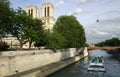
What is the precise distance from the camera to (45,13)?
115m

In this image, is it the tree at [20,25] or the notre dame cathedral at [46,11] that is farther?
the notre dame cathedral at [46,11]

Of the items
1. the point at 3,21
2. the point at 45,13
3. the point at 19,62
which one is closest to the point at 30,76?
the point at 19,62

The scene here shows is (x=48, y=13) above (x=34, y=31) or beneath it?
above

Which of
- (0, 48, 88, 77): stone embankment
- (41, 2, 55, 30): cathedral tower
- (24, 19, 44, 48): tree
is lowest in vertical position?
(0, 48, 88, 77): stone embankment

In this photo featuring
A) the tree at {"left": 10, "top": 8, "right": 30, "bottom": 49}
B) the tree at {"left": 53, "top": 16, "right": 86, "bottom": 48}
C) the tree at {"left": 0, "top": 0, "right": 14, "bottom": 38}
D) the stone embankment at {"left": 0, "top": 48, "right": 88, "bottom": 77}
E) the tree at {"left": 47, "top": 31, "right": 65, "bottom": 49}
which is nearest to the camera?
the stone embankment at {"left": 0, "top": 48, "right": 88, "bottom": 77}

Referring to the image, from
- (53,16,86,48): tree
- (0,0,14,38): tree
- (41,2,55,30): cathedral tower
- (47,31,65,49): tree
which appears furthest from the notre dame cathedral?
(0,0,14,38): tree

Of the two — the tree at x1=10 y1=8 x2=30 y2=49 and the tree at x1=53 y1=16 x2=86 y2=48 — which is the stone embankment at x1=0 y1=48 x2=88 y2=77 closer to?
the tree at x1=10 y1=8 x2=30 y2=49

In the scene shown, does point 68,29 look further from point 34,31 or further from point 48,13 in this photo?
point 48,13

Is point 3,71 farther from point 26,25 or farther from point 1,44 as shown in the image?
point 26,25

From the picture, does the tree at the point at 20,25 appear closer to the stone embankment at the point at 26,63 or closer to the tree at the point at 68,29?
the stone embankment at the point at 26,63

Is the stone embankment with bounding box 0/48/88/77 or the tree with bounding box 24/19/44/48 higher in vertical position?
the tree with bounding box 24/19/44/48

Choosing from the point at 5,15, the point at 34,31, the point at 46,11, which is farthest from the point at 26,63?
the point at 46,11

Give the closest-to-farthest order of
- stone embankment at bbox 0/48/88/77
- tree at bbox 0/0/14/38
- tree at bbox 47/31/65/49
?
stone embankment at bbox 0/48/88/77 → tree at bbox 0/0/14/38 → tree at bbox 47/31/65/49

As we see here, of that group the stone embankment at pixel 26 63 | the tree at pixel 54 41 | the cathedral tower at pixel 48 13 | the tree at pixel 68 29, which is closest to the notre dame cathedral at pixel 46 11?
the cathedral tower at pixel 48 13
